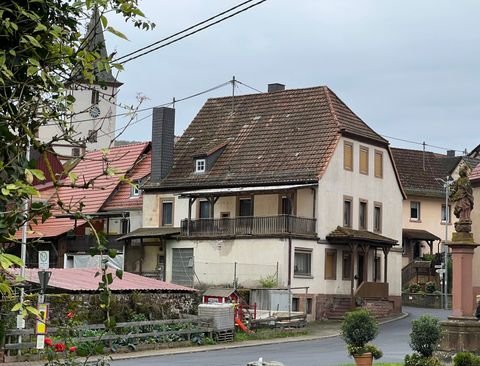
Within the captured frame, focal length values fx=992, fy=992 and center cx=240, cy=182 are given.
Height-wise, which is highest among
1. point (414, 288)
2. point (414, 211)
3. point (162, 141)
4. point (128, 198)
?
point (162, 141)

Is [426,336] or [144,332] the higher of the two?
[426,336]

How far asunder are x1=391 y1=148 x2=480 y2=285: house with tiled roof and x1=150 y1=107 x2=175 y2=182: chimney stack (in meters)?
21.0

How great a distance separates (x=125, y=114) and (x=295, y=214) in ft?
144

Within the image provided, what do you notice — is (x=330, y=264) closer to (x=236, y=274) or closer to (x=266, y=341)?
(x=236, y=274)

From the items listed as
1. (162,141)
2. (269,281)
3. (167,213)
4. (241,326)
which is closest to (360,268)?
(269,281)

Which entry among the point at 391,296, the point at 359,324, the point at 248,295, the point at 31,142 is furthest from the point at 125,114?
the point at 391,296

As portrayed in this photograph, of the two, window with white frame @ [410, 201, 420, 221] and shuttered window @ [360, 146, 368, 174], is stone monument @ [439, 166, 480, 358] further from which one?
window with white frame @ [410, 201, 420, 221]

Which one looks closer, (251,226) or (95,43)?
(95,43)

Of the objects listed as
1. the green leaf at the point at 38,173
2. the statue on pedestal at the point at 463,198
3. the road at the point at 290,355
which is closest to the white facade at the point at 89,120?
the green leaf at the point at 38,173

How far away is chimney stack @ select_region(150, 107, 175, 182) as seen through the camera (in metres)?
56.0

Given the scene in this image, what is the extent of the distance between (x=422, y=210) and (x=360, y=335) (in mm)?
54220

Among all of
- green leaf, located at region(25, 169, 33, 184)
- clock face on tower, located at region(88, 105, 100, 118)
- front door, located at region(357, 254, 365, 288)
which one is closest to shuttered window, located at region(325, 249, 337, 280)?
front door, located at region(357, 254, 365, 288)

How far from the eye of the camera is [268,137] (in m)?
54.3

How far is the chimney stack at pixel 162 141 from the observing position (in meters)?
56.0
